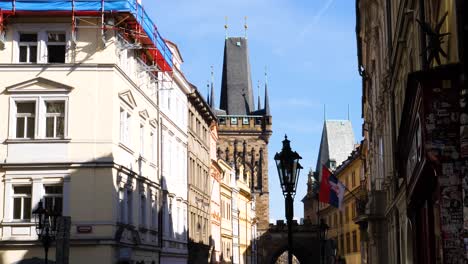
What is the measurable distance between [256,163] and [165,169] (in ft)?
234

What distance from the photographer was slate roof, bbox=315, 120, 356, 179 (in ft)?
380

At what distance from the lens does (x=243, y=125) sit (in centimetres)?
11638

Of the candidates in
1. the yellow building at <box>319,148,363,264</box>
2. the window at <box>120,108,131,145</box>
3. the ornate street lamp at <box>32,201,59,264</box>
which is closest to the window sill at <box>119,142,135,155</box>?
the window at <box>120,108,131,145</box>

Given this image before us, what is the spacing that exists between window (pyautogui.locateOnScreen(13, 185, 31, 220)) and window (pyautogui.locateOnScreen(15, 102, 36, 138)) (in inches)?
80.3

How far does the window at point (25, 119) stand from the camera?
3150 cm

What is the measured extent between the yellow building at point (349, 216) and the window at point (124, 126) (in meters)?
32.8

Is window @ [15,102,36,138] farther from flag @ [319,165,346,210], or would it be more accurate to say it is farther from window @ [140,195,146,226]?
flag @ [319,165,346,210]

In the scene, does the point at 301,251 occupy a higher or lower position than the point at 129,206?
lower

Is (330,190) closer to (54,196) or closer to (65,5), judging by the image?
(54,196)

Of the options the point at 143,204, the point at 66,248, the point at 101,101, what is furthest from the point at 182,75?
the point at 66,248

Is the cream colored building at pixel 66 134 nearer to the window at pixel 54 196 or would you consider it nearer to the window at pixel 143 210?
the window at pixel 54 196

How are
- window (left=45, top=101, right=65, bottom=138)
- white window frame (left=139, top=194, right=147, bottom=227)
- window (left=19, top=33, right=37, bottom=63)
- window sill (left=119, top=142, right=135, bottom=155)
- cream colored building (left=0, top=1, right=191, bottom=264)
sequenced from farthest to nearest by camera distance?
1. white window frame (left=139, top=194, right=147, bottom=227)
2. window sill (left=119, top=142, right=135, bottom=155)
3. window (left=19, top=33, right=37, bottom=63)
4. window (left=45, top=101, right=65, bottom=138)
5. cream colored building (left=0, top=1, right=191, bottom=264)

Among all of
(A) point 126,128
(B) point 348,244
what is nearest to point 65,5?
(A) point 126,128

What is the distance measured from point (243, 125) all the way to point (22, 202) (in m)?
85.9
